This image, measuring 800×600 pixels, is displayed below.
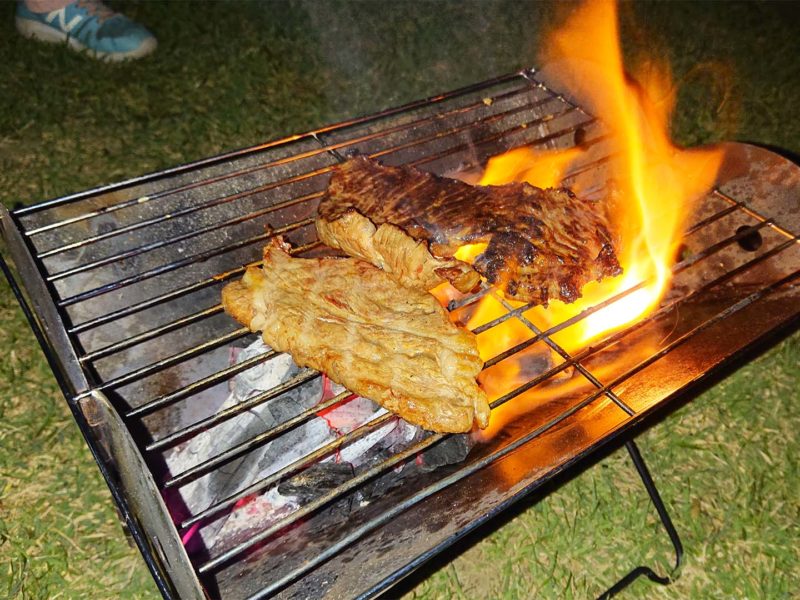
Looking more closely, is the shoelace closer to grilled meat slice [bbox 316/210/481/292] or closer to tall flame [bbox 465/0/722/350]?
tall flame [bbox 465/0/722/350]

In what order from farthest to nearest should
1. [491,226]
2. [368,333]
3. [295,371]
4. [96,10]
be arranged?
[96,10] → [295,371] → [491,226] → [368,333]

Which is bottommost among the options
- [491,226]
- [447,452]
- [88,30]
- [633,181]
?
[447,452]

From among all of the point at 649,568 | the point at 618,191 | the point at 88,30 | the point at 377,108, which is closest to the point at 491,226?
the point at 618,191

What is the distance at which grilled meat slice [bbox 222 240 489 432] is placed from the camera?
2.29 meters

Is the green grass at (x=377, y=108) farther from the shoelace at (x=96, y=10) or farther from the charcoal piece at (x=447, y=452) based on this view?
the charcoal piece at (x=447, y=452)

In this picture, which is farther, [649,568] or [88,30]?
[88,30]

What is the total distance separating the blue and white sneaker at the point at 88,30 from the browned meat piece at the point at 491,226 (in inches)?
174

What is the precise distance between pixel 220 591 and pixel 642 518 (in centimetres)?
239

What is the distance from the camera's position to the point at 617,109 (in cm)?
378

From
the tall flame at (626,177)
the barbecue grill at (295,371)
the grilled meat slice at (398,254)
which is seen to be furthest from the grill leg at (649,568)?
the grilled meat slice at (398,254)

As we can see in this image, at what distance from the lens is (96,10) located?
6324mm

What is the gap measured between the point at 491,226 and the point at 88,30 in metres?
5.55

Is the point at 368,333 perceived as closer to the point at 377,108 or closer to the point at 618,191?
the point at 618,191

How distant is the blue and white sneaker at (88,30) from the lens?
621cm
